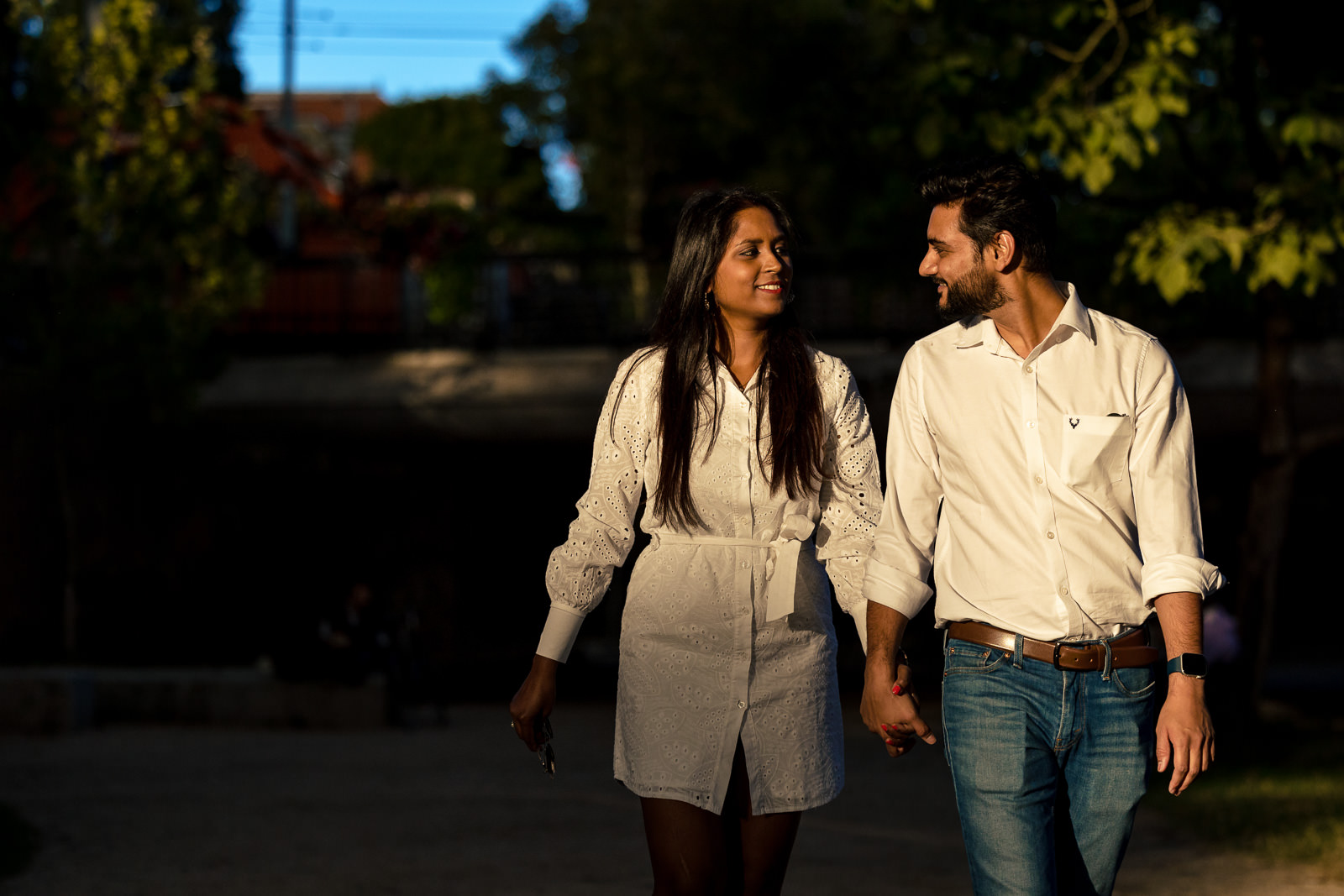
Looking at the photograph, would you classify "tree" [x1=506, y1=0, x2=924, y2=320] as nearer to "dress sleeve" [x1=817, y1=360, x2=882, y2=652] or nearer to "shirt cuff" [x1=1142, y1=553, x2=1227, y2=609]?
"dress sleeve" [x1=817, y1=360, x2=882, y2=652]

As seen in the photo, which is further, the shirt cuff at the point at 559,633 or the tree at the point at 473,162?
→ the tree at the point at 473,162

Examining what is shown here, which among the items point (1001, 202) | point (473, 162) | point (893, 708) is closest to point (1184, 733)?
point (893, 708)

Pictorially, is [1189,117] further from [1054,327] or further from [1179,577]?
[1179,577]

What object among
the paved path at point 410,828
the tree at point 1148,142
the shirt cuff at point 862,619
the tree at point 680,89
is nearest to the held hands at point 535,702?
the shirt cuff at point 862,619

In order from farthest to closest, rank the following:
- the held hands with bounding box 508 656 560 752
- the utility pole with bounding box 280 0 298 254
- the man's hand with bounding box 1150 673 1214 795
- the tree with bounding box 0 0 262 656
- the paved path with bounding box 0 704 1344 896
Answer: the utility pole with bounding box 280 0 298 254 → the tree with bounding box 0 0 262 656 → the paved path with bounding box 0 704 1344 896 → the held hands with bounding box 508 656 560 752 → the man's hand with bounding box 1150 673 1214 795

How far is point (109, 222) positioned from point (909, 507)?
16.1 meters

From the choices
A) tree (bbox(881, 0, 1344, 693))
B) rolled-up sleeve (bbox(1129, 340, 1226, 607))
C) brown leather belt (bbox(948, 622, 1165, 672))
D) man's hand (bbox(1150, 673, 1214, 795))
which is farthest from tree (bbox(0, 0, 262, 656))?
man's hand (bbox(1150, 673, 1214, 795))

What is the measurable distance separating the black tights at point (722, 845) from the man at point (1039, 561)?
1.27 feet

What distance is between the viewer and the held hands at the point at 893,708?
132 inches

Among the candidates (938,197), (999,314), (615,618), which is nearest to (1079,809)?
(999,314)

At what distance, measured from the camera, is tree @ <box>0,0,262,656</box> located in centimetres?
1700

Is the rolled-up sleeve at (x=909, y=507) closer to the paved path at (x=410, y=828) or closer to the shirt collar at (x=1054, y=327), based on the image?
the shirt collar at (x=1054, y=327)

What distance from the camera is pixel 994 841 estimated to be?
331cm

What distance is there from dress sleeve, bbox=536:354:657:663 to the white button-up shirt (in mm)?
655
